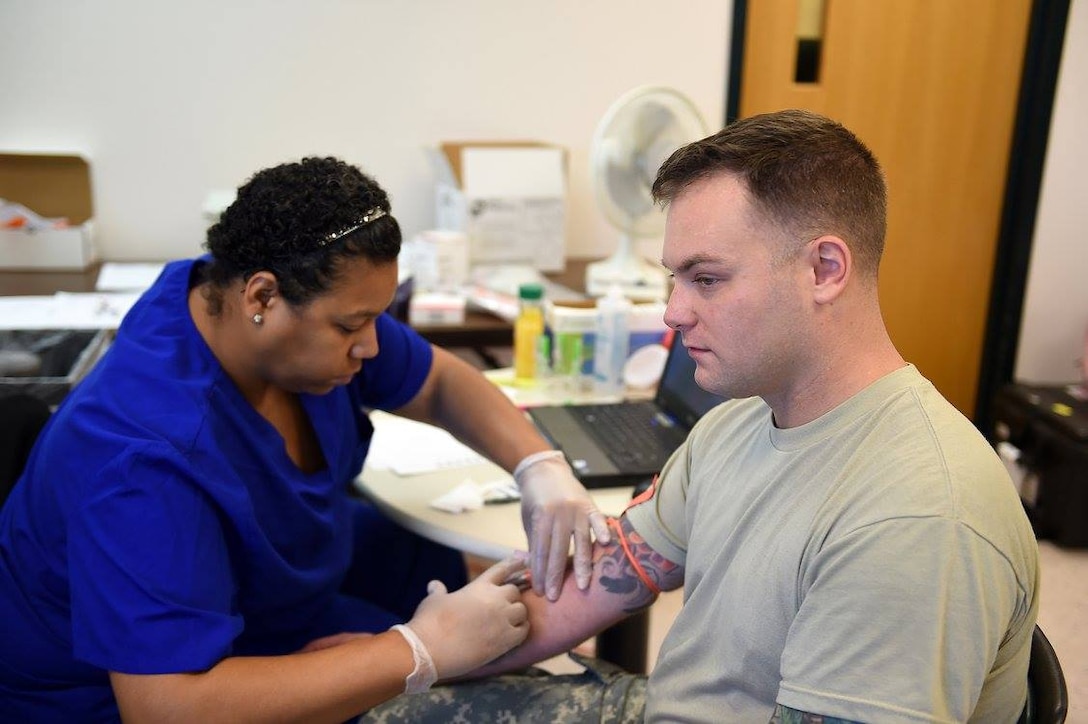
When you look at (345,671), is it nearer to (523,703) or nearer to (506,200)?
(523,703)

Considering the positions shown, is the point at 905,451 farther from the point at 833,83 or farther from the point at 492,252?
the point at 833,83

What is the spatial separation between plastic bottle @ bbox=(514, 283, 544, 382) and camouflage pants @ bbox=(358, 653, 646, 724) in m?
0.89

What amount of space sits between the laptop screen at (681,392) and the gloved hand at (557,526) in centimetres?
32

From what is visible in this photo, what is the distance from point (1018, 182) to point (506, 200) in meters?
2.01

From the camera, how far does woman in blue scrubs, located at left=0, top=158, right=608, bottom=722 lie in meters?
1.05

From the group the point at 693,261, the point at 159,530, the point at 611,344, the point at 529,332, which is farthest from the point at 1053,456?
the point at 159,530

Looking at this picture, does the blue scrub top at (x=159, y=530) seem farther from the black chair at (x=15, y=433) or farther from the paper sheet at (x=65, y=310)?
the paper sheet at (x=65, y=310)

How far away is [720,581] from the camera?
104 centimetres

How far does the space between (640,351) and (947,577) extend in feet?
4.16

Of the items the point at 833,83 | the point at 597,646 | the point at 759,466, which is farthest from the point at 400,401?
the point at 833,83

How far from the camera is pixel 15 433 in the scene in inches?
57.5

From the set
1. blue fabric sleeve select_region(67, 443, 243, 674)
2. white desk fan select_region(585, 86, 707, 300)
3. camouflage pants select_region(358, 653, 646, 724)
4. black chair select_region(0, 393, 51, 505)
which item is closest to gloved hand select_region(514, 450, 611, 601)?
camouflage pants select_region(358, 653, 646, 724)

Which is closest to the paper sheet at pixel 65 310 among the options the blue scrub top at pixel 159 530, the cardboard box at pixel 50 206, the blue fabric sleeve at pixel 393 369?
the cardboard box at pixel 50 206

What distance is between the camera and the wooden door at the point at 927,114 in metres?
3.32
